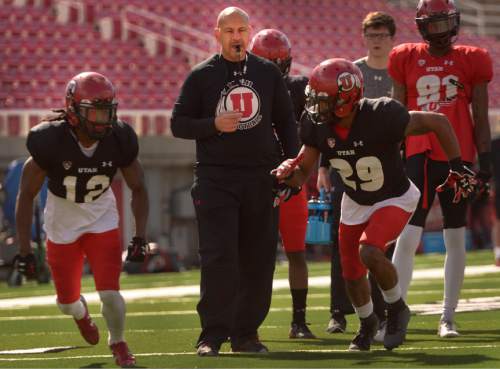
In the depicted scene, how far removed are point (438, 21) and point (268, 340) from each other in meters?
2.00

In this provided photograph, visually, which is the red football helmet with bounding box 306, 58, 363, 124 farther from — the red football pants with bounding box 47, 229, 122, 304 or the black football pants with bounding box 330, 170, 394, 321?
the black football pants with bounding box 330, 170, 394, 321

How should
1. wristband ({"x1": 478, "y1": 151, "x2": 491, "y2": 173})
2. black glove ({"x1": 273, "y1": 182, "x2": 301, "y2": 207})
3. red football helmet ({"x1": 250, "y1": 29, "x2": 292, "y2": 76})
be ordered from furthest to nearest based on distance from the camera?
Answer: red football helmet ({"x1": 250, "y1": 29, "x2": 292, "y2": 76}), wristband ({"x1": 478, "y1": 151, "x2": 491, "y2": 173}), black glove ({"x1": 273, "y1": 182, "x2": 301, "y2": 207})

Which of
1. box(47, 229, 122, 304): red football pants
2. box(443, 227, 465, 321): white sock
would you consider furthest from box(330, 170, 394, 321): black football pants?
box(47, 229, 122, 304): red football pants

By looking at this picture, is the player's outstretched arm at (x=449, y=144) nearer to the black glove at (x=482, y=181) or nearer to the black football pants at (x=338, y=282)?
the black glove at (x=482, y=181)

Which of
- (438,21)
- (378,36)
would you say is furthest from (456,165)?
(378,36)

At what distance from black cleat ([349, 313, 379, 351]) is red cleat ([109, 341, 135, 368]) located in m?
1.14

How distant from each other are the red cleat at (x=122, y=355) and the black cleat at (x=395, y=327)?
123 cm

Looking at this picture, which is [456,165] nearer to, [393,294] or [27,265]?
[393,294]

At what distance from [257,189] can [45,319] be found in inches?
149

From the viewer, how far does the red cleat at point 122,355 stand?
6230 millimetres

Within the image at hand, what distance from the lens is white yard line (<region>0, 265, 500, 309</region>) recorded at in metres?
12.5

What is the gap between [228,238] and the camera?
6.85 m

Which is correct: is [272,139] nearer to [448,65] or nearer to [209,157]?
[209,157]

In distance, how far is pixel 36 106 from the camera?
21.4m
